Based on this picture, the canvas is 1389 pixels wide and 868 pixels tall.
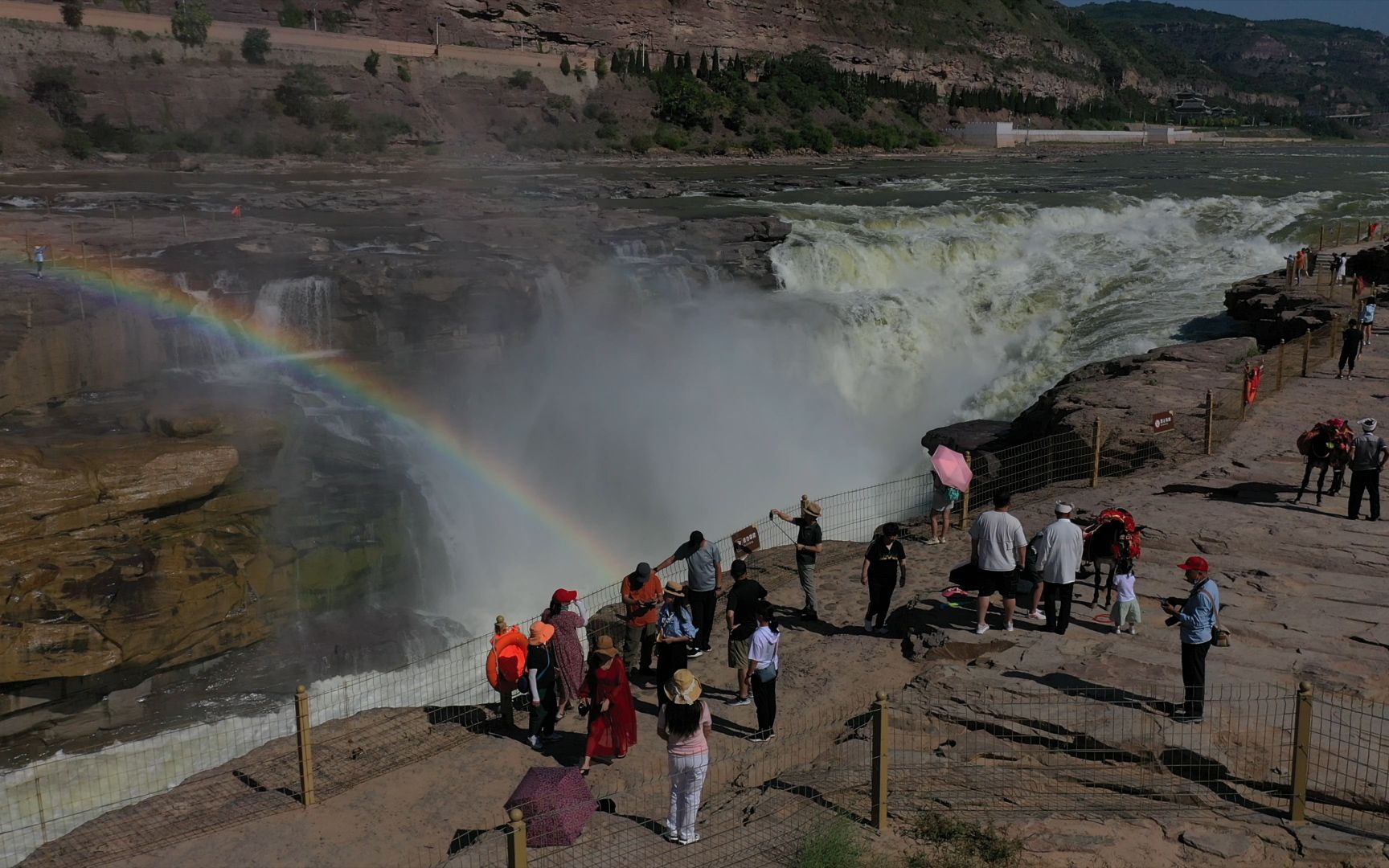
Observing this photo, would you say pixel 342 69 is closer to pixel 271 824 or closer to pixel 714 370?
pixel 714 370

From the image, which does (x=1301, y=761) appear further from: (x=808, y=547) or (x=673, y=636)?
(x=808, y=547)

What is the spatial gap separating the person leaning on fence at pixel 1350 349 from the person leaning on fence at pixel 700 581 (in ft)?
40.7

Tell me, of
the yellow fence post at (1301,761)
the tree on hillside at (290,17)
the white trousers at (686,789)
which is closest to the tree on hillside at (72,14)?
the tree on hillside at (290,17)

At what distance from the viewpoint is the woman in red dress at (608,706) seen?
7.79 metres

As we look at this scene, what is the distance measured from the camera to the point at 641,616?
30.7 ft

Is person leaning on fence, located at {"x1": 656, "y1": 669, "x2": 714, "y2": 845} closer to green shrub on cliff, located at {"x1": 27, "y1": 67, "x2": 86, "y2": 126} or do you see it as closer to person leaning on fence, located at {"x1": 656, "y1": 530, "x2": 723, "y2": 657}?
person leaning on fence, located at {"x1": 656, "y1": 530, "x2": 723, "y2": 657}

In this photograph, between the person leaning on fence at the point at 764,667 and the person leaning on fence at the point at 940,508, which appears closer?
the person leaning on fence at the point at 764,667

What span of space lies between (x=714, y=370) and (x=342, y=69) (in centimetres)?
4651

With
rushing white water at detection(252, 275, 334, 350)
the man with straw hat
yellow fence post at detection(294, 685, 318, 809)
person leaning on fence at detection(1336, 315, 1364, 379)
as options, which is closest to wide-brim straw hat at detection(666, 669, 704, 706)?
yellow fence post at detection(294, 685, 318, 809)

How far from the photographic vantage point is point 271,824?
7598 millimetres

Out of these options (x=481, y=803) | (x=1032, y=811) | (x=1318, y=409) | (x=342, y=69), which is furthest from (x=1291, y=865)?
(x=342, y=69)

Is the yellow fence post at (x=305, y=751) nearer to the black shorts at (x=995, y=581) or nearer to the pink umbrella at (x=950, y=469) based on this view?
the black shorts at (x=995, y=581)

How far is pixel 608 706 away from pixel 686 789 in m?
1.34

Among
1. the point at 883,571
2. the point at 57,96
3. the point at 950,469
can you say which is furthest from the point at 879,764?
the point at 57,96
